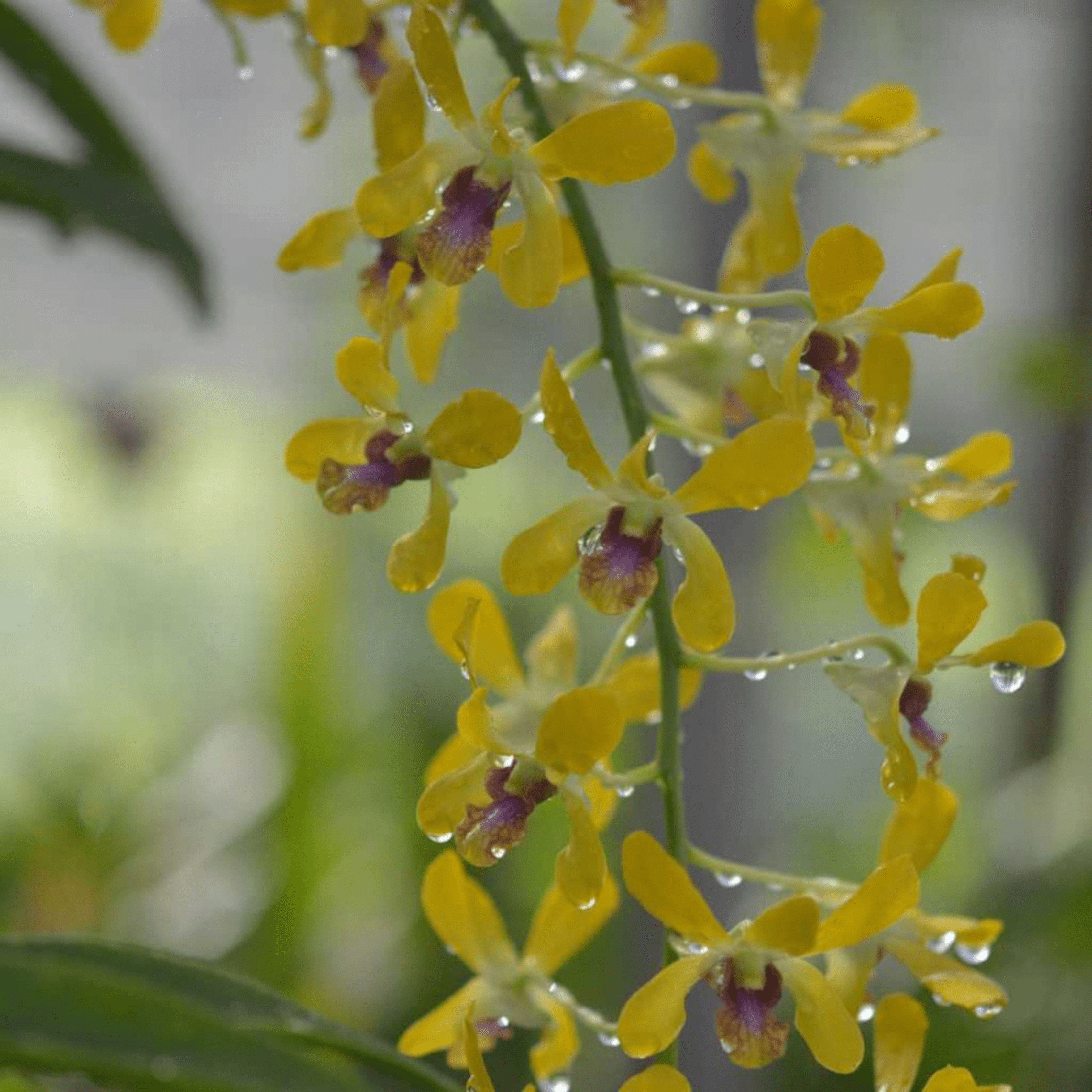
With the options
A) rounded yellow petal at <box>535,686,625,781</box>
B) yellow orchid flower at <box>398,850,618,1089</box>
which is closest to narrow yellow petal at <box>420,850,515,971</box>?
yellow orchid flower at <box>398,850,618,1089</box>

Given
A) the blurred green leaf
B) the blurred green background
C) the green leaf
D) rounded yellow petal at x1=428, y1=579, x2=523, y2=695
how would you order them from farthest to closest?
the blurred green background
the blurred green leaf
rounded yellow petal at x1=428, y1=579, x2=523, y2=695
the green leaf

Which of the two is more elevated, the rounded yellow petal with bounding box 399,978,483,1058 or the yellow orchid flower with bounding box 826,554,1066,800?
the yellow orchid flower with bounding box 826,554,1066,800

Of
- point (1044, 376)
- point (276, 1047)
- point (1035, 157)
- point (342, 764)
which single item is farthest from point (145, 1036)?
point (1035, 157)

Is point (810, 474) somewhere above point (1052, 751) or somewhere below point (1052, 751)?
above

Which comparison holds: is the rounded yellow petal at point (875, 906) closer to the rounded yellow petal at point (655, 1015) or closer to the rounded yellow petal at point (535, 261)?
the rounded yellow petal at point (655, 1015)

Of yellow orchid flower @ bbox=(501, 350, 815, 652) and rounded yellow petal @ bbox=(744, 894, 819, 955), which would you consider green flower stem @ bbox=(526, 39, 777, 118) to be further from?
rounded yellow petal @ bbox=(744, 894, 819, 955)

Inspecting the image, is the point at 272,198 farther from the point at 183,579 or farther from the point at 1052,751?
the point at 1052,751
